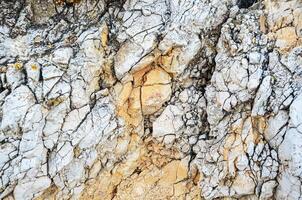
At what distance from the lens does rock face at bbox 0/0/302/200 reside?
388cm

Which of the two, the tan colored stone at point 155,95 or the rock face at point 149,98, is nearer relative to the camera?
the rock face at point 149,98

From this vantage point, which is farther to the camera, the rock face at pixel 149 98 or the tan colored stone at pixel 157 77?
the tan colored stone at pixel 157 77

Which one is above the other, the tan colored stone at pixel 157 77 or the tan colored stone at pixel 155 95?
the tan colored stone at pixel 157 77

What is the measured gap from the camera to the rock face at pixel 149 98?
3879mm

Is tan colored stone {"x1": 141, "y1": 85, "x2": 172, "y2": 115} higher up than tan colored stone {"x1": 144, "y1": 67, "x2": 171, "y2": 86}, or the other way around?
tan colored stone {"x1": 144, "y1": 67, "x2": 171, "y2": 86}

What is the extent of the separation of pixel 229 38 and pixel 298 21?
2.13 ft

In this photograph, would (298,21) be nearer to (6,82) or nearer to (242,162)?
(242,162)

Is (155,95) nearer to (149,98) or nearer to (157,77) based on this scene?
(149,98)

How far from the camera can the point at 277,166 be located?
389 centimetres

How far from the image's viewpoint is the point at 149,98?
13.9 ft

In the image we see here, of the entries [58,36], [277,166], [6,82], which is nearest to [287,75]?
[277,166]

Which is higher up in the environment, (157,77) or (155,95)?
(157,77)

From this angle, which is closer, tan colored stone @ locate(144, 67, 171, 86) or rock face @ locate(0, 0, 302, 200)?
rock face @ locate(0, 0, 302, 200)

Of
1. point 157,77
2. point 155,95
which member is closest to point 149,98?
point 155,95
